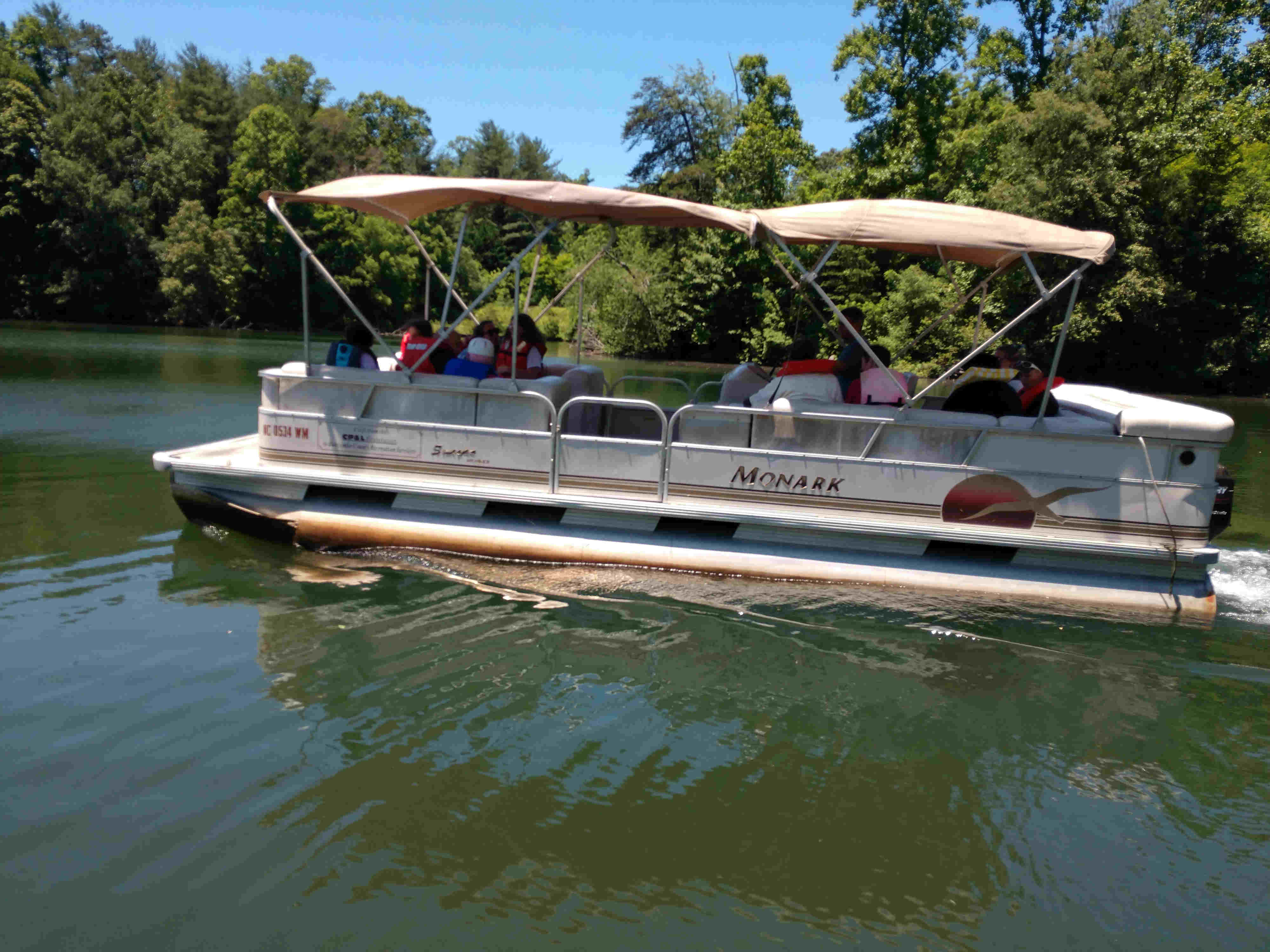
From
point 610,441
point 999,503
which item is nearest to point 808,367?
point 610,441

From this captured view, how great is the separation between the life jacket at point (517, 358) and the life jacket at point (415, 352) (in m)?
0.59

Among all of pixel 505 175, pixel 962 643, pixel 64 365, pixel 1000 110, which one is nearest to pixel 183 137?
pixel 505 175

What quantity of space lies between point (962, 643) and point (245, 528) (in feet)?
19.6

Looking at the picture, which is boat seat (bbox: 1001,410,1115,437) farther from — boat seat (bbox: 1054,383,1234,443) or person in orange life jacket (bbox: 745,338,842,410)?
person in orange life jacket (bbox: 745,338,842,410)

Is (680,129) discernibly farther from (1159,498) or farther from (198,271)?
(1159,498)

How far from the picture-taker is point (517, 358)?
7.62 metres

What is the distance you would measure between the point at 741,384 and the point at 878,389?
1.55 m

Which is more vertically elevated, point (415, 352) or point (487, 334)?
point (487, 334)

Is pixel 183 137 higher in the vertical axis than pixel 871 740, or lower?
higher

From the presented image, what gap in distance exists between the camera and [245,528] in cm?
784

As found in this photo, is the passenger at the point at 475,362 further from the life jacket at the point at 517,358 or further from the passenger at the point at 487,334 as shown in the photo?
the passenger at the point at 487,334

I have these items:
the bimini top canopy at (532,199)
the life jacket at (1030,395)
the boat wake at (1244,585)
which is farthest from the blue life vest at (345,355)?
the boat wake at (1244,585)

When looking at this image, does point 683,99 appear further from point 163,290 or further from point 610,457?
point 610,457

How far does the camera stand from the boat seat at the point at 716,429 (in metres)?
7.25
